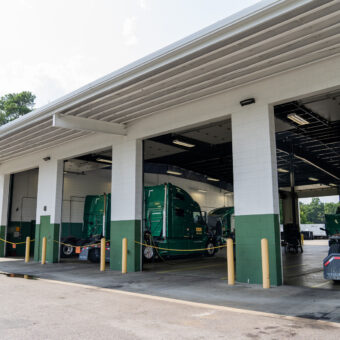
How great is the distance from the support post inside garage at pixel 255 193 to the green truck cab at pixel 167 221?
552 cm

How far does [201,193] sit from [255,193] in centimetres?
1960

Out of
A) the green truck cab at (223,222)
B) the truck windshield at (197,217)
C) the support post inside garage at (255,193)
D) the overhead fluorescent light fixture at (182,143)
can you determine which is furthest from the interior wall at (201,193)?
the support post inside garage at (255,193)

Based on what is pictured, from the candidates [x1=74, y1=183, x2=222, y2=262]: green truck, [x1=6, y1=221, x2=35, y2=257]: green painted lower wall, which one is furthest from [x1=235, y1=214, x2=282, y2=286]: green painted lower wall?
[x1=6, y1=221, x2=35, y2=257]: green painted lower wall

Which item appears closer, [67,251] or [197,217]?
[197,217]

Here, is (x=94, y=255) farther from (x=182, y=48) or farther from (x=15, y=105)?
(x=15, y=105)

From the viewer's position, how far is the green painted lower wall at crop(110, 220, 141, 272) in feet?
39.8

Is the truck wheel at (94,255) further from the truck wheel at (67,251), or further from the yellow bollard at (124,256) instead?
the yellow bollard at (124,256)

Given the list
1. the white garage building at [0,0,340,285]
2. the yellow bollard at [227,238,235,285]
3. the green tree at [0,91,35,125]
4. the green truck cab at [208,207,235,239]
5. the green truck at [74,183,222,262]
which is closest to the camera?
the white garage building at [0,0,340,285]

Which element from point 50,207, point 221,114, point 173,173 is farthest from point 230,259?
point 173,173

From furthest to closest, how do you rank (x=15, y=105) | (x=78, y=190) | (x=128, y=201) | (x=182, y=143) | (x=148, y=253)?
(x=15, y=105), (x=78, y=190), (x=182, y=143), (x=148, y=253), (x=128, y=201)

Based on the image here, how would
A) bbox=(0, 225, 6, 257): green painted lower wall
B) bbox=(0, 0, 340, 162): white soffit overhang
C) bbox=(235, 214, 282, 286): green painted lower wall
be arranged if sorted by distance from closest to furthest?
1. bbox=(0, 0, 340, 162): white soffit overhang
2. bbox=(235, 214, 282, 286): green painted lower wall
3. bbox=(0, 225, 6, 257): green painted lower wall

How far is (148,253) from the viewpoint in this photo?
14969 mm

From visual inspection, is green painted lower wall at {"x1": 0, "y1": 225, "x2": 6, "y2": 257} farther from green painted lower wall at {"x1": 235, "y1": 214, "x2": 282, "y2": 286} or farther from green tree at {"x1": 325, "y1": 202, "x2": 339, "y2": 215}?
green tree at {"x1": 325, "y1": 202, "x2": 339, "y2": 215}

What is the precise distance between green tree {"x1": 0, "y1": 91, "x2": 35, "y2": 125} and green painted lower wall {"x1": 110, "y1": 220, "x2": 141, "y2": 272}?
3566cm
